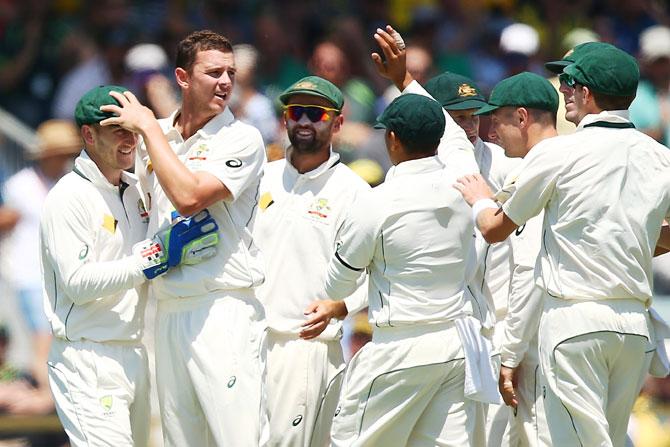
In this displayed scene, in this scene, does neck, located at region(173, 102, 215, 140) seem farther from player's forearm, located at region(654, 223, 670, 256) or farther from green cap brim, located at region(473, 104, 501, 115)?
player's forearm, located at region(654, 223, 670, 256)

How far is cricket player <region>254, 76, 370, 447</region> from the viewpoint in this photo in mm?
8031

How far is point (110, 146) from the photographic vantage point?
287 inches

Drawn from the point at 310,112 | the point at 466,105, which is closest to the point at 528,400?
the point at 466,105

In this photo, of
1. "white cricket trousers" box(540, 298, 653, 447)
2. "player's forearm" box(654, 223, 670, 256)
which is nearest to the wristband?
"white cricket trousers" box(540, 298, 653, 447)

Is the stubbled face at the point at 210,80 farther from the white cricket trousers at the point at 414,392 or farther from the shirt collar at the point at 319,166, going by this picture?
the white cricket trousers at the point at 414,392

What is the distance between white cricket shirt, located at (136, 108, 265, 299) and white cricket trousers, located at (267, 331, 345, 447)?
86 cm

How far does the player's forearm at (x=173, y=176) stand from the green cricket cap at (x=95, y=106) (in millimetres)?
331

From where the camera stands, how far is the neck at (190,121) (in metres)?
7.41

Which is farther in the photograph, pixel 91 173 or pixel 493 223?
pixel 91 173

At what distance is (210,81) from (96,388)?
5.00 feet

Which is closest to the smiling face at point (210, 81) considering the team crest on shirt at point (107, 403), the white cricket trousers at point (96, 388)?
the white cricket trousers at point (96, 388)

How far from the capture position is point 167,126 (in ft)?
24.5

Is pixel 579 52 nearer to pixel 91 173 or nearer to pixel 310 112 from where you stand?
pixel 310 112

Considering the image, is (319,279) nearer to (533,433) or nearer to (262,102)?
(533,433)
